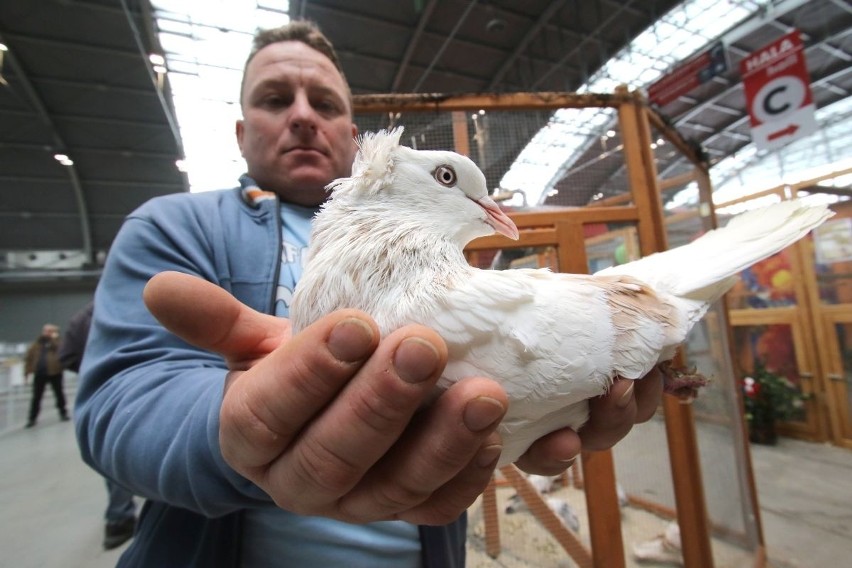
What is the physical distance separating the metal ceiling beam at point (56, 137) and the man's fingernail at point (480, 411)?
11.8 meters

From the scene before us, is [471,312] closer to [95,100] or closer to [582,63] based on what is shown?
[582,63]

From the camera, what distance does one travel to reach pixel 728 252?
1033mm

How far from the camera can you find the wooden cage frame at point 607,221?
1830mm

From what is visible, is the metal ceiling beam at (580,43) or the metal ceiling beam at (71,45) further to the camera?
the metal ceiling beam at (71,45)

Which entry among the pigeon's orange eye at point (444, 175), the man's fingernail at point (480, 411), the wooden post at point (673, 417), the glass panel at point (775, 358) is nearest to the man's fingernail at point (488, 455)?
the man's fingernail at point (480, 411)

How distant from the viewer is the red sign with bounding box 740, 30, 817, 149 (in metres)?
4.86

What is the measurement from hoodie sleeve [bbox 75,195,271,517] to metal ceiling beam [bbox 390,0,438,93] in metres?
7.63

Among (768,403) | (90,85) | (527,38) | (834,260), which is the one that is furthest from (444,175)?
(90,85)

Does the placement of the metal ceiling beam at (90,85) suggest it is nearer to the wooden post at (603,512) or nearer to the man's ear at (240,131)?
the man's ear at (240,131)

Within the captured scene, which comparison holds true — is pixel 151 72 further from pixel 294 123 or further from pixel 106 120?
pixel 294 123

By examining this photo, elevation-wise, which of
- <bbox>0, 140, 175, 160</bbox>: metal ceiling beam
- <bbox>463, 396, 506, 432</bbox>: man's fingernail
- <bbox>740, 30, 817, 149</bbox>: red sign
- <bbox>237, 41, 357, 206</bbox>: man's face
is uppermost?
<bbox>0, 140, 175, 160</bbox>: metal ceiling beam

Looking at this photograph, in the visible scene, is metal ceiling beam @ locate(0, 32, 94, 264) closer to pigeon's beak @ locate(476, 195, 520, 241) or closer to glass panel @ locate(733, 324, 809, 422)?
pigeon's beak @ locate(476, 195, 520, 241)

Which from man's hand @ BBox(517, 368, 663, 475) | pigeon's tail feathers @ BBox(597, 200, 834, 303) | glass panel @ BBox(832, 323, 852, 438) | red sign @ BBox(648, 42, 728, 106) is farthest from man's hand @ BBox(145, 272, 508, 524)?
red sign @ BBox(648, 42, 728, 106)

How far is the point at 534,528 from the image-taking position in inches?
104
